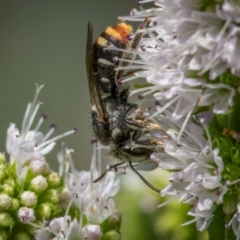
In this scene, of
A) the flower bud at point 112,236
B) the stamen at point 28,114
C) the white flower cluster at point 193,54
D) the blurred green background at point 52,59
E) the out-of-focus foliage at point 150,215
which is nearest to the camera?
the white flower cluster at point 193,54

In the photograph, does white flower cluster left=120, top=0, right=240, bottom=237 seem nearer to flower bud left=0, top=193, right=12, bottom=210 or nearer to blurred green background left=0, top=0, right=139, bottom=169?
flower bud left=0, top=193, right=12, bottom=210

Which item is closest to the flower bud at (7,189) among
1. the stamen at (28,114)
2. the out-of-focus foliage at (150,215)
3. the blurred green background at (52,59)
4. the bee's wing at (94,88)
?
the stamen at (28,114)

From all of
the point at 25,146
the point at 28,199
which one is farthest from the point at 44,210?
the point at 25,146

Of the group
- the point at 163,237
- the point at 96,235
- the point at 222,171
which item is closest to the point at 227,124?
the point at 222,171

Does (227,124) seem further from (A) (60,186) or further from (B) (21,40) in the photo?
(B) (21,40)

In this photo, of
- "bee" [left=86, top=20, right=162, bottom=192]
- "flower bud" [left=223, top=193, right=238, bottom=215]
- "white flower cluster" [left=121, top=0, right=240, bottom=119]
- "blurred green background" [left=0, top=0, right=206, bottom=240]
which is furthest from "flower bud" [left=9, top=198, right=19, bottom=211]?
"blurred green background" [left=0, top=0, right=206, bottom=240]

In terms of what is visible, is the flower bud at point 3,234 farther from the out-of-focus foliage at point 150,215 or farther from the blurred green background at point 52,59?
the blurred green background at point 52,59

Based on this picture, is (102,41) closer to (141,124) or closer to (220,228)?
(141,124)
